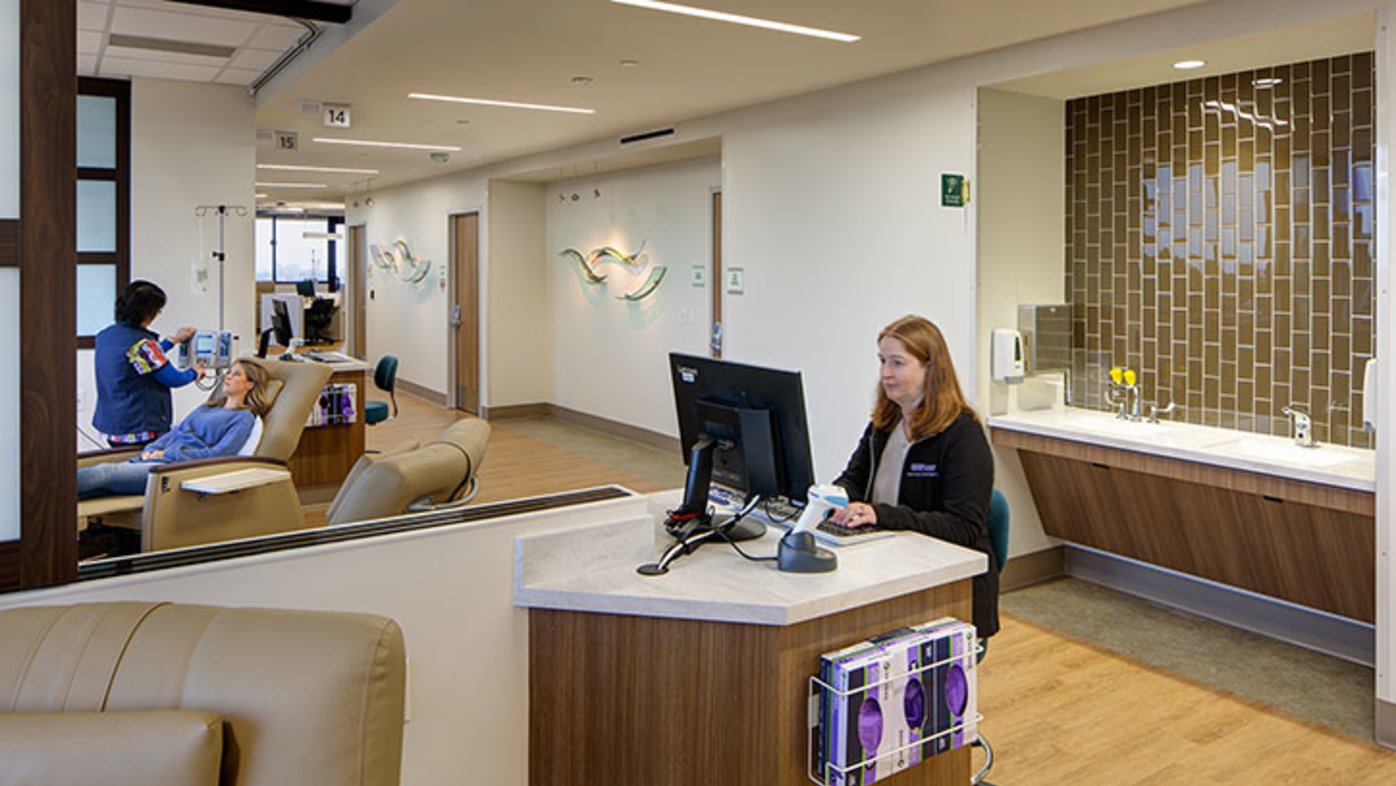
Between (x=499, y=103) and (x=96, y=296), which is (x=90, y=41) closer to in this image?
(x=96, y=296)

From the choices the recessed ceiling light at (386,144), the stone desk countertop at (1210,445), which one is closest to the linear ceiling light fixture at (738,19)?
the stone desk countertop at (1210,445)

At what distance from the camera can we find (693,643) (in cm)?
220

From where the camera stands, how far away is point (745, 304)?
648 cm

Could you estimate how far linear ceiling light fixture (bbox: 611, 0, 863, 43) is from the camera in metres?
3.96

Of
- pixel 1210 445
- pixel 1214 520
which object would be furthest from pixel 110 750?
pixel 1214 520

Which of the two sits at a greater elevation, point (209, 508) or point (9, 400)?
point (9, 400)

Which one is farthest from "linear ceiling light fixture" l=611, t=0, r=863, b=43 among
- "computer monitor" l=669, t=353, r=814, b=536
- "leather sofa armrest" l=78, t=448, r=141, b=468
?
"leather sofa armrest" l=78, t=448, r=141, b=468

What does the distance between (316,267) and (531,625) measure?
2253 centimetres

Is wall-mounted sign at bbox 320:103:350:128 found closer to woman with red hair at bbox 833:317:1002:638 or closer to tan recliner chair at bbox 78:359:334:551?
tan recliner chair at bbox 78:359:334:551

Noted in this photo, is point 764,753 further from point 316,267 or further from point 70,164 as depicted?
point 316,267

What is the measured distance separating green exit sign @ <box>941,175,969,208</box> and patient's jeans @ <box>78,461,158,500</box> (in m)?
3.81

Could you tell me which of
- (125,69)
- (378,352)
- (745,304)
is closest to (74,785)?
(745,304)

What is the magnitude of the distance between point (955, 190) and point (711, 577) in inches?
125

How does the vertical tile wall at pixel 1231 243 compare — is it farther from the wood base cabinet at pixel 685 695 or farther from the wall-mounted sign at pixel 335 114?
the wall-mounted sign at pixel 335 114
